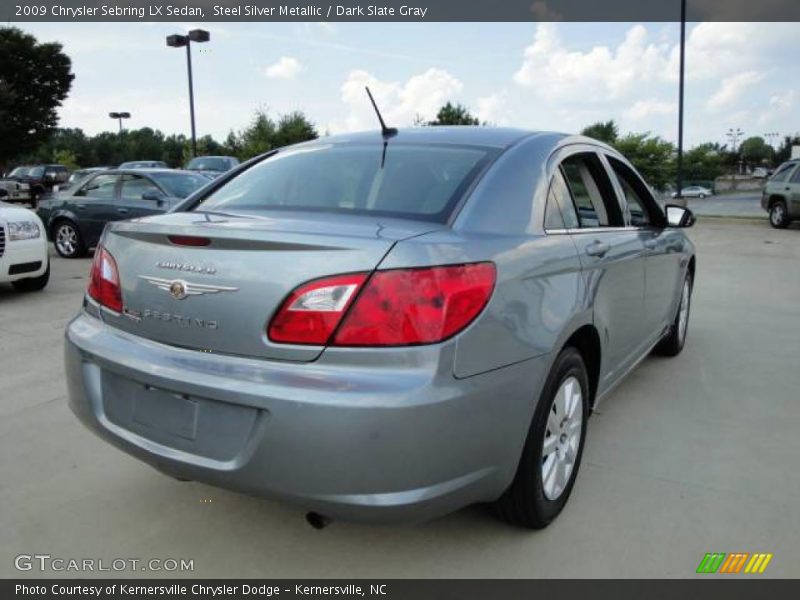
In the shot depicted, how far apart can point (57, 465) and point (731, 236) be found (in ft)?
48.6

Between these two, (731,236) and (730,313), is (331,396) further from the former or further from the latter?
(731,236)

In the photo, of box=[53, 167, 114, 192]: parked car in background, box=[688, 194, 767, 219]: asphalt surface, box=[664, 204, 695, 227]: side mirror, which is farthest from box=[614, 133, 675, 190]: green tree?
box=[664, 204, 695, 227]: side mirror

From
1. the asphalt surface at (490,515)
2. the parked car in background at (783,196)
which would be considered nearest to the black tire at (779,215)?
the parked car in background at (783,196)

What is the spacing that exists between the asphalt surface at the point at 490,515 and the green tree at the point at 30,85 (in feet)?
138

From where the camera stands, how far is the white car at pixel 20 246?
23.7ft

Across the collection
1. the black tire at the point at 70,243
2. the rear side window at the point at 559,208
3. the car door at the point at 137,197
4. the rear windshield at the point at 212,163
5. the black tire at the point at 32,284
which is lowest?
the black tire at the point at 32,284

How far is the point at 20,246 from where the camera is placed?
291 inches

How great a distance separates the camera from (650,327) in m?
4.07

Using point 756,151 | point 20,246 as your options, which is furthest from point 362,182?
point 756,151

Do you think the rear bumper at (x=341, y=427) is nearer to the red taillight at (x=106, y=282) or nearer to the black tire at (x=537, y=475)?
the black tire at (x=537, y=475)

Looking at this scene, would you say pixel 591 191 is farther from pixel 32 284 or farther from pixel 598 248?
pixel 32 284

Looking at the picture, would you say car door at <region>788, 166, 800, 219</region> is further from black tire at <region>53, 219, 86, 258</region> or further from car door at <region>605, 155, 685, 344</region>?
black tire at <region>53, 219, 86, 258</region>

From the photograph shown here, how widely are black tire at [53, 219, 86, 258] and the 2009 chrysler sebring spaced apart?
9.51 m

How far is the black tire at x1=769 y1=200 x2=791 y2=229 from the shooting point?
1608cm
